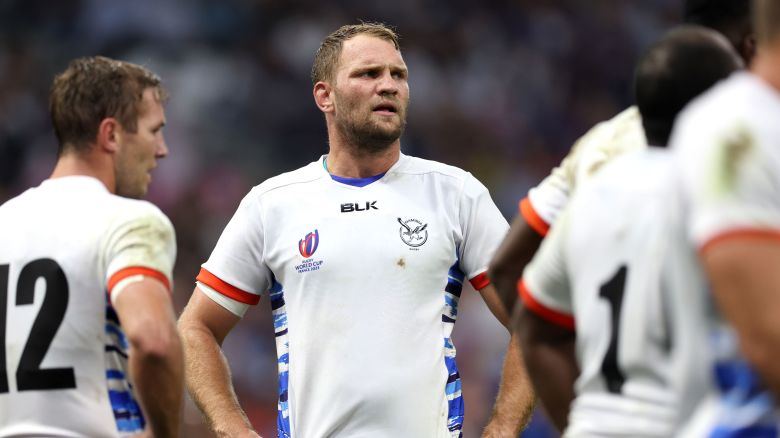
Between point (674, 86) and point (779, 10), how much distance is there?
2.49 ft

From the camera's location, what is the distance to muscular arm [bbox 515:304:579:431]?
389 centimetres

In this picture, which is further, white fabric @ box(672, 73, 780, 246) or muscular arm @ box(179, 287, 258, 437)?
muscular arm @ box(179, 287, 258, 437)

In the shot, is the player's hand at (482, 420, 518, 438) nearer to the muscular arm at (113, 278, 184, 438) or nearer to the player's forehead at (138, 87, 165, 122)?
the muscular arm at (113, 278, 184, 438)

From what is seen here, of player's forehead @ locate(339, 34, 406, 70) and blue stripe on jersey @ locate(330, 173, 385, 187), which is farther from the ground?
player's forehead @ locate(339, 34, 406, 70)

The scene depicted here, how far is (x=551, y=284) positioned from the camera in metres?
3.63

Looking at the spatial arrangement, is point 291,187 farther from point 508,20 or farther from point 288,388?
point 508,20

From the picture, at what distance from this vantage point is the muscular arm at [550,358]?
12.8 feet

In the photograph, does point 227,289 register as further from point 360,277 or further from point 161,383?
point 161,383

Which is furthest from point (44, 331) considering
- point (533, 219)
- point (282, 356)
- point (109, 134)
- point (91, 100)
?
point (533, 219)

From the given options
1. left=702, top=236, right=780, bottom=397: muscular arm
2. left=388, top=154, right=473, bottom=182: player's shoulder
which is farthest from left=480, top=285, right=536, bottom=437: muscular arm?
left=702, top=236, right=780, bottom=397: muscular arm

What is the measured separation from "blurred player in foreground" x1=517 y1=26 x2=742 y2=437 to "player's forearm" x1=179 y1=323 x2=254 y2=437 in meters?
2.61

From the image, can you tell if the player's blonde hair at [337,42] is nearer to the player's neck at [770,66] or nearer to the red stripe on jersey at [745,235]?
the player's neck at [770,66]

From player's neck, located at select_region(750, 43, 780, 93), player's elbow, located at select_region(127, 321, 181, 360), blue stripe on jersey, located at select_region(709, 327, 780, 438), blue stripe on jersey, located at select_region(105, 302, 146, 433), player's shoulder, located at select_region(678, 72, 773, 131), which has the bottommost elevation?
blue stripe on jersey, located at select_region(105, 302, 146, 433)

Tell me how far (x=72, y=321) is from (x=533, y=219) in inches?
63.9
